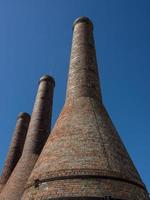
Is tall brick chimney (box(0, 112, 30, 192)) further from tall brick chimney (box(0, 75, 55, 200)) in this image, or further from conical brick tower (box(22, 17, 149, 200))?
conical brick tower (box(22, 17, 149, 200))

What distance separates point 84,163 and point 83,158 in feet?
0.54

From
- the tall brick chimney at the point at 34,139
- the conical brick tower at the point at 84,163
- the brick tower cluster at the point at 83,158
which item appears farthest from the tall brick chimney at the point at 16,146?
the conical brick tower at the point at 84,163

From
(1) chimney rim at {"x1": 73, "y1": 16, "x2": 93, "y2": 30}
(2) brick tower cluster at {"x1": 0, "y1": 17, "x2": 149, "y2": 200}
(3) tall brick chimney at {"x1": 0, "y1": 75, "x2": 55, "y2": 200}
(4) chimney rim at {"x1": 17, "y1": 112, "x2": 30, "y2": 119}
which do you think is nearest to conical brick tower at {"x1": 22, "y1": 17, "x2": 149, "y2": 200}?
(2) brick tower cluster at {"x1": 0, "y1": 17, "x2": 149, "y2": 200}

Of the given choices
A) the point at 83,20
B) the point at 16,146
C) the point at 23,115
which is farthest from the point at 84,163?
the point at 23,115

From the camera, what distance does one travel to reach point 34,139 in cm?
1263

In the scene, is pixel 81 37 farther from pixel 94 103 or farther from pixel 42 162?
pixel 42 162

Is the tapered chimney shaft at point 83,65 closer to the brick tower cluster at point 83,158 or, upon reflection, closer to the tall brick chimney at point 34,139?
the brick tower cluster at point 83,158

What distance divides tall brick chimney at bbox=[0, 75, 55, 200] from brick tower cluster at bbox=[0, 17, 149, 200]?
13 centimetres

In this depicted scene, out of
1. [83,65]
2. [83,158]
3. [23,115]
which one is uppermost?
[23,115]

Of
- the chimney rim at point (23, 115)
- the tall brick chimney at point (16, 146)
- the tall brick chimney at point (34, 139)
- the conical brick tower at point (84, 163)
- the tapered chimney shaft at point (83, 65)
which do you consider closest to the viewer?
the conical brick tower at point (84, 163)

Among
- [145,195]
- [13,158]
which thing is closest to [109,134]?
[145,195]

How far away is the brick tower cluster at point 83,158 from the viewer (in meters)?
6.09

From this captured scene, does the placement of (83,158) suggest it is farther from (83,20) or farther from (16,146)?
(16,146)

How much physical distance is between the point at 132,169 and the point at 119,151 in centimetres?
58
